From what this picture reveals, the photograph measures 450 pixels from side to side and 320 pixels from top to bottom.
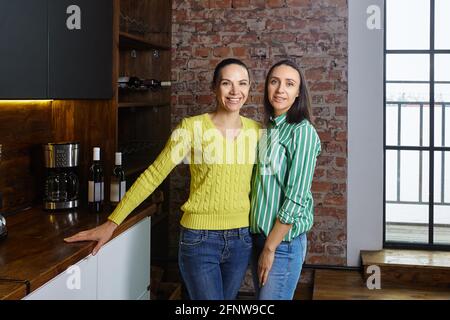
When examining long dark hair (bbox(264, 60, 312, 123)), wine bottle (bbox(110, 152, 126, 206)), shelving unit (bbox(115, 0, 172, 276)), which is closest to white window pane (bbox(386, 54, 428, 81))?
shelving unit (bbox(115, 0, 172, 276))

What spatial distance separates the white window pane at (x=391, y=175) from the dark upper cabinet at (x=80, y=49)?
2.22 metres

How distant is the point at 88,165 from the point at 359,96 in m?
1.90

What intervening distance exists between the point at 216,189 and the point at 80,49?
3.67 feet

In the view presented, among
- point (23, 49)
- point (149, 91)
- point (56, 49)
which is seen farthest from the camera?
point (149, 91)

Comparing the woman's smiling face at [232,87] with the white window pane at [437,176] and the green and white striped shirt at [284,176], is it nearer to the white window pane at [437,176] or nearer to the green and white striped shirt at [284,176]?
the green and white striped shirt at [284,176]

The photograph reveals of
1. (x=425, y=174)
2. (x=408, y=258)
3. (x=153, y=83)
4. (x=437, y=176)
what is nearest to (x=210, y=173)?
(x=153, y=83)

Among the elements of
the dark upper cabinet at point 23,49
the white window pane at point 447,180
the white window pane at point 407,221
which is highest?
the dark upper cabinet at point 23,49

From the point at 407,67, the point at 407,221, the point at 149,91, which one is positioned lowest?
the point at 407,221

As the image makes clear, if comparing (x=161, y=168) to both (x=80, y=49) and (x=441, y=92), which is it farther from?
(x=441, y=92)

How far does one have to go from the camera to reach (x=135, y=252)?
9.19ft

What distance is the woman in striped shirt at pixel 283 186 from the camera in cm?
216

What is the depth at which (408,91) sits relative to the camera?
4191mm

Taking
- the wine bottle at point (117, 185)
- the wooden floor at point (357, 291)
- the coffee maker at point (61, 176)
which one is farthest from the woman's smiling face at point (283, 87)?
the wooden floor at point (357, 291)
